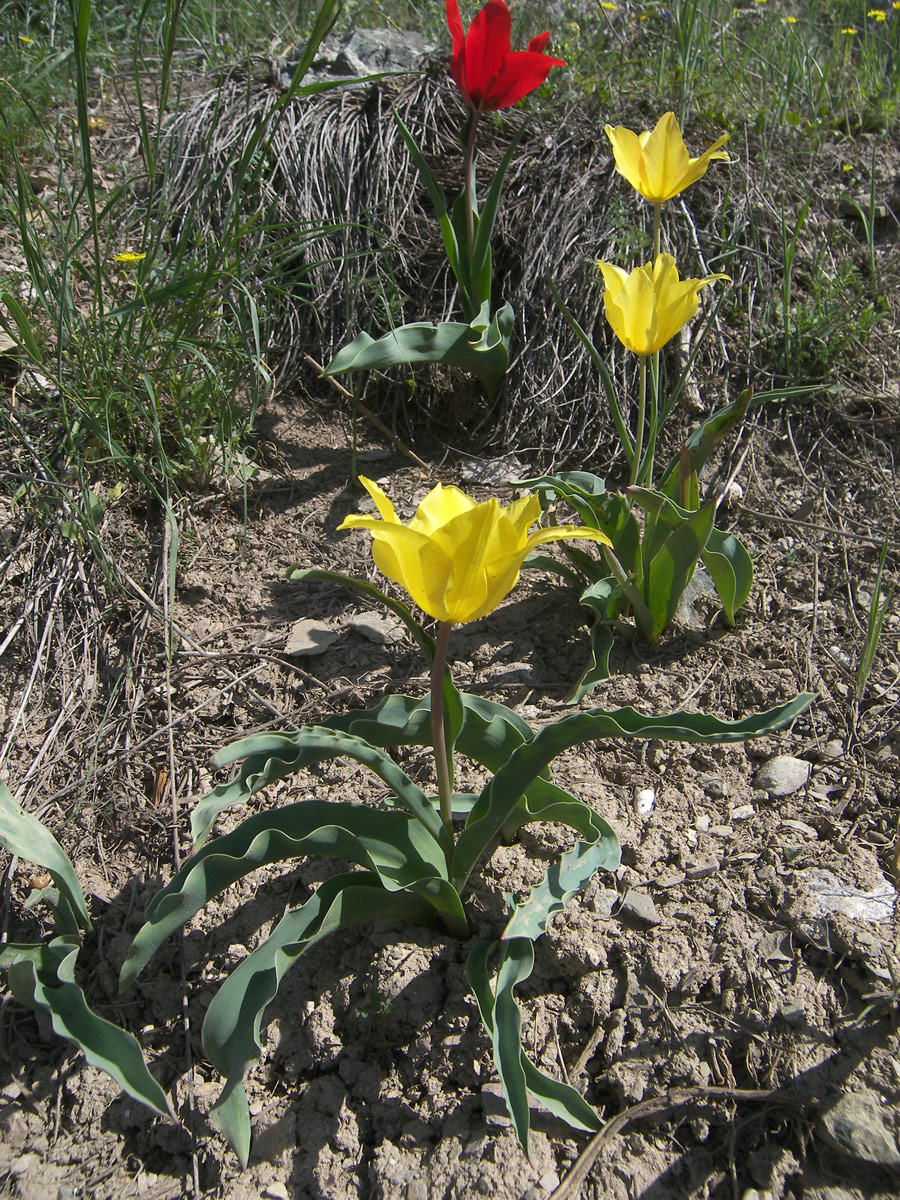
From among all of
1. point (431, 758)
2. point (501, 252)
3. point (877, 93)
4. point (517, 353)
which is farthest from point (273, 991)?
point (877, 93)

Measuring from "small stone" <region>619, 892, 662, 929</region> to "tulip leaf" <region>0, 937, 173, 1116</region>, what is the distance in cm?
77

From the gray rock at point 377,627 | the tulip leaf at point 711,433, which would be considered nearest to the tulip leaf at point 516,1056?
the gray rock at point 377,627

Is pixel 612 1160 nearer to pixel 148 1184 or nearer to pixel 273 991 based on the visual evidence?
pixel 273 991

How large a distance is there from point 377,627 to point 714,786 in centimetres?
86

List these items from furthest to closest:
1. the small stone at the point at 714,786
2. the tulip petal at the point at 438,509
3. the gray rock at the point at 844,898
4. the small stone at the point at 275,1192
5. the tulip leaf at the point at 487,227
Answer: the tulip leaf at the point at 487,227, the small stone at the point at 714,786, the gray rock at the point at 844,898, the small stone at the point at 275,1192, the tulip petal at the point at 438,509

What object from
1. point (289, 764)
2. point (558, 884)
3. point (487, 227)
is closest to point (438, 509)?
point (289, 764)

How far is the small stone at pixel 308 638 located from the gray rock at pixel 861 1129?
133cm

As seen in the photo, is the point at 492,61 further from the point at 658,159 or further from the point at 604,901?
the point at 604,901

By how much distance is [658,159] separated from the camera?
172 cm

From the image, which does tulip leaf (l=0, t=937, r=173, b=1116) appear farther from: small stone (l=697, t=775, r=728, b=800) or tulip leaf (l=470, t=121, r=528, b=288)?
tulip leaf (l=470, t=121, r=528, b=288)

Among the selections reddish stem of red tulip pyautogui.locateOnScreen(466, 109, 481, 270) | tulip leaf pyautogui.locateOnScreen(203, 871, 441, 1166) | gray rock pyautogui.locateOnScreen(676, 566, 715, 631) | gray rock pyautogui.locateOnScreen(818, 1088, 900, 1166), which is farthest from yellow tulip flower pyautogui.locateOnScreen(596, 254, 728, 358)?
gray rock pyautogui.locateOnScreen(818, 1088, 900, 1166)

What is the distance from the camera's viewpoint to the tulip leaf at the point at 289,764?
129 centimetres

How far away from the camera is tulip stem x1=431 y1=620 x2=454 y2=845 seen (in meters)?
1.15

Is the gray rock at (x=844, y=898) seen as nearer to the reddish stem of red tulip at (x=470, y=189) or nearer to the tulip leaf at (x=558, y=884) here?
the tulip leaf at (x=558, y=884)
